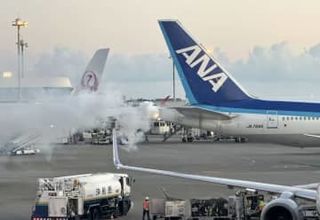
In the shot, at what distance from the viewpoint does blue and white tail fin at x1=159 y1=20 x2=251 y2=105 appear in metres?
41.6

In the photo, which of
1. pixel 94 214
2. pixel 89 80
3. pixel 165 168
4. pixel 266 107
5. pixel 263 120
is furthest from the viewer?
pixel 89 80

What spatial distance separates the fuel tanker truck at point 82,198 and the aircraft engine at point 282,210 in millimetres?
7342

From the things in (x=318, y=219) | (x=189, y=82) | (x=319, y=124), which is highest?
(x=189, y=82)

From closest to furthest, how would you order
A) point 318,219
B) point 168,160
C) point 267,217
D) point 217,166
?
point 267,217 < point 318,219 < point 217,166 < point 168,160

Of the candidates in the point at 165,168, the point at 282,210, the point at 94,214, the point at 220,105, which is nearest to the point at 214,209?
the point at 94,214

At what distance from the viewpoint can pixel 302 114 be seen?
1693 inches

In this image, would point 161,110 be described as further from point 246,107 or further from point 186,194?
point 186,194

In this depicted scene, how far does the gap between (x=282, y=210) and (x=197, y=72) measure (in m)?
26.5

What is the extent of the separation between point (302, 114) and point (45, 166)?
17832 millimetres

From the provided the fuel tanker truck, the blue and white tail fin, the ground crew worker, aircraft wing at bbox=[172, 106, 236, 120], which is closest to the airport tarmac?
the fuel tanker truck

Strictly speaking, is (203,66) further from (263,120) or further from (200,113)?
(263,120)

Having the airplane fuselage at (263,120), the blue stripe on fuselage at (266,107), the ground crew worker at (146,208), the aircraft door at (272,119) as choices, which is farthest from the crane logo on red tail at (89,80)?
the ground crew worker at (146,208)

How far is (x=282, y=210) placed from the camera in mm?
16156

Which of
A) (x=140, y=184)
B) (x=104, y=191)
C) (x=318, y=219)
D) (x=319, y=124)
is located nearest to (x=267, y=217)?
(x=318, y=219)
